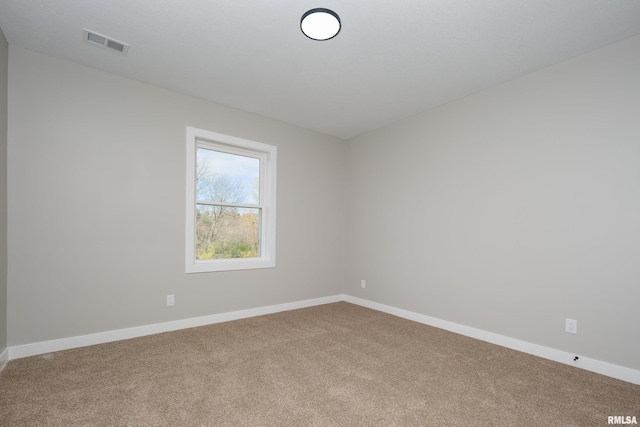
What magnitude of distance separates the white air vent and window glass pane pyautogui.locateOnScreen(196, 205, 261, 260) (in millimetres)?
1699

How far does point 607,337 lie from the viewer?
2473mm

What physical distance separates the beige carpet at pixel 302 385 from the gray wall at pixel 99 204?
16.1 inches

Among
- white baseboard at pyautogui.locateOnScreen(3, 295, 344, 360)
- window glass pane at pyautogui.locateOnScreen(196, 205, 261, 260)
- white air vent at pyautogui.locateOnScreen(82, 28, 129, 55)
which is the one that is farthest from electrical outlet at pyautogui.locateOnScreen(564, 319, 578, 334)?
white air vent at pyautogui.locateOnScreen(82, 28, 129, 55)

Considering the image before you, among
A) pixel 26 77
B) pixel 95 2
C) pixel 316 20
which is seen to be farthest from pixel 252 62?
pixel 26 77

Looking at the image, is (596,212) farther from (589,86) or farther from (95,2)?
(95,2)

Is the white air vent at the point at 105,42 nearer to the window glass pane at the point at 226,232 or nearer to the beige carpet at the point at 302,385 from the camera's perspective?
the window glass pane at the point at 226,232

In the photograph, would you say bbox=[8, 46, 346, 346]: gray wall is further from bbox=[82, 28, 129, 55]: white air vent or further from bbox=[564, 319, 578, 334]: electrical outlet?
bbox=[564, 319, 578, 334]: electrical outlet

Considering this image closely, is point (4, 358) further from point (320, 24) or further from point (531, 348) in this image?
point (531, 348)

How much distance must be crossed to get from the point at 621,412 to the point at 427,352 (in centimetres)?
126

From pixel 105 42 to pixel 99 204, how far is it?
141 centimetres

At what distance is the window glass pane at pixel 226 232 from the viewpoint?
377 cm

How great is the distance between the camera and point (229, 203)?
13.0 ft

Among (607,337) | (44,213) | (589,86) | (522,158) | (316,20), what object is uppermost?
(316,20)

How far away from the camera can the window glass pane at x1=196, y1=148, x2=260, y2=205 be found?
12.4 ft
